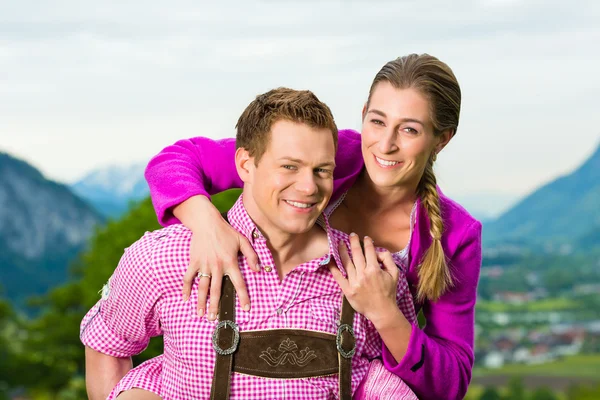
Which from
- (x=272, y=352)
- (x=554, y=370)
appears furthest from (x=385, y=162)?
(x=554, y=370)

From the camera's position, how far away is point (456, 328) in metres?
3.61

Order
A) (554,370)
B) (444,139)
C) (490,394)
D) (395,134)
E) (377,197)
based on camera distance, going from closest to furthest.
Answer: (395,134), (444,139), (377,197), (490,394), (554,370)

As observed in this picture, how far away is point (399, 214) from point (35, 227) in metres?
48.1

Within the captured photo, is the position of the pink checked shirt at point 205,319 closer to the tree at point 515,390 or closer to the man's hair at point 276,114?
the man's hair at point 276,114

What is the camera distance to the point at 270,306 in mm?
3023

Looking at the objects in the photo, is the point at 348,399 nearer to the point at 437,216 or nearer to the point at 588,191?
the point at 437,216

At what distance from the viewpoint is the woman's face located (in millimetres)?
3301

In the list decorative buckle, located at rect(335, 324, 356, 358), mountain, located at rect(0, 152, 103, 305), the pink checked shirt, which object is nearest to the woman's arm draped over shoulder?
the pink checked shirt

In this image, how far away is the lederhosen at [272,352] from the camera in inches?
116

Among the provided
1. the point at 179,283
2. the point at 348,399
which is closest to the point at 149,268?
the point at 179,283

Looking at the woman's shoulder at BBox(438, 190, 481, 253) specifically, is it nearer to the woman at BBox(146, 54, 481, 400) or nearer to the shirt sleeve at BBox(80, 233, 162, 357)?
the woman at BBox(146, 54, 481, 400)

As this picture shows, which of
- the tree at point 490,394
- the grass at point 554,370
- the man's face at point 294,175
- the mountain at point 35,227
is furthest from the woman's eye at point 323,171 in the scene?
the mountain at point 35,227

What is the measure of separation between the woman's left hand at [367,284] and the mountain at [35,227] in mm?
37075

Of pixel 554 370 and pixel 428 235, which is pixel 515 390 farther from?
pixel 428 235
